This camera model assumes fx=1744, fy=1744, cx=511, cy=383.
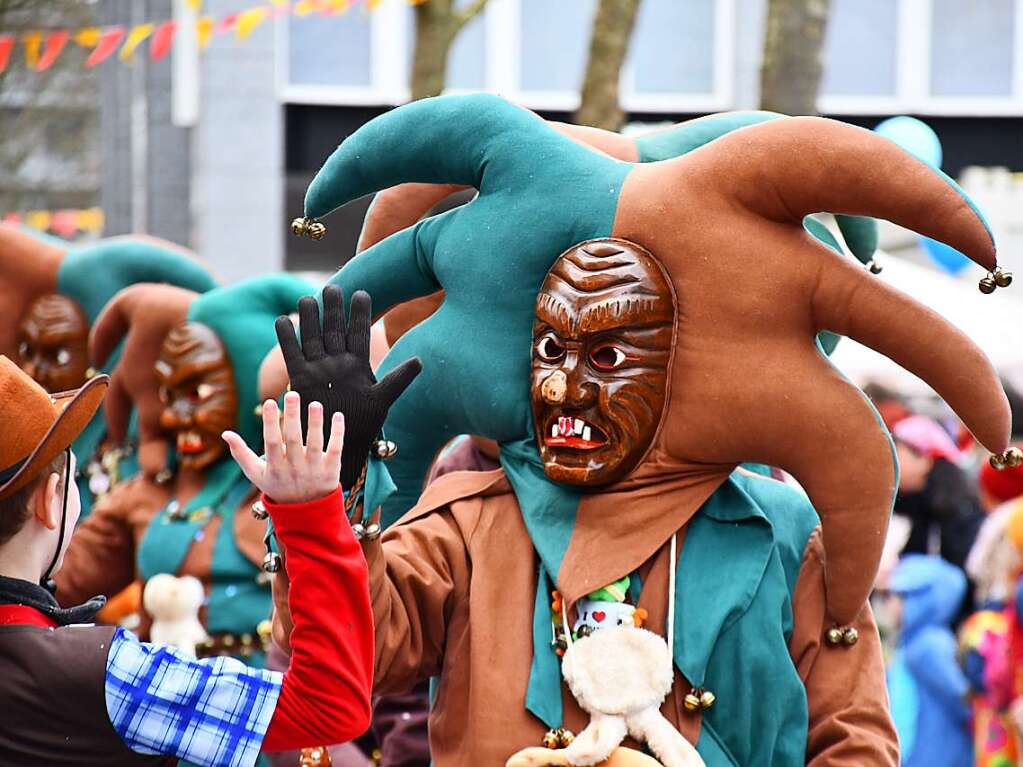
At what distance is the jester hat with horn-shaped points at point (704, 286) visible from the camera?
298 centimetres

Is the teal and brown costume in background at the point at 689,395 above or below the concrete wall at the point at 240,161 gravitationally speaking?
above

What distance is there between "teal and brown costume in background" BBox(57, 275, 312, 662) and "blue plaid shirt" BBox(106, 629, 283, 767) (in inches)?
114

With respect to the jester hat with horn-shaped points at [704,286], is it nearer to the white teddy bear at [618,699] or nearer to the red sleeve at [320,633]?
the white teddy bear at [618,699]

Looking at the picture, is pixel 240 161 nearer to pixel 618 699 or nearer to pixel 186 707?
pixel 618 699

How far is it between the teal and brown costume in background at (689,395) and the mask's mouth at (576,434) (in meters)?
0.07

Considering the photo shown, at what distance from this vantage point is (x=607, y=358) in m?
3.12

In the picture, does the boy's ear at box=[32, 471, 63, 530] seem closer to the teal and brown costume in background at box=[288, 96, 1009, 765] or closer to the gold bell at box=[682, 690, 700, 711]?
the teal and brown costume in background at box=[288, 96, 1009, 765]

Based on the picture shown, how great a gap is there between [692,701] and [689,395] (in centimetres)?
54

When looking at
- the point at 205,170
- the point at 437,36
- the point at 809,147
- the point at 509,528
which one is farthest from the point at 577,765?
the point at 205,170

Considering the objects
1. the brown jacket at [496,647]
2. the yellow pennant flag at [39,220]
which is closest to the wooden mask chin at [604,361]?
the brown jacket at [496,647]

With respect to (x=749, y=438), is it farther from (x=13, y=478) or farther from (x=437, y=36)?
(x=437, y=36)

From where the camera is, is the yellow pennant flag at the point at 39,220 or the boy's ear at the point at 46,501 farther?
the yellow pennant flag at the point at 39,220

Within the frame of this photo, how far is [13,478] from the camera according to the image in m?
2.53

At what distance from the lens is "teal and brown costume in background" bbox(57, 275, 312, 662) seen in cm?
547
